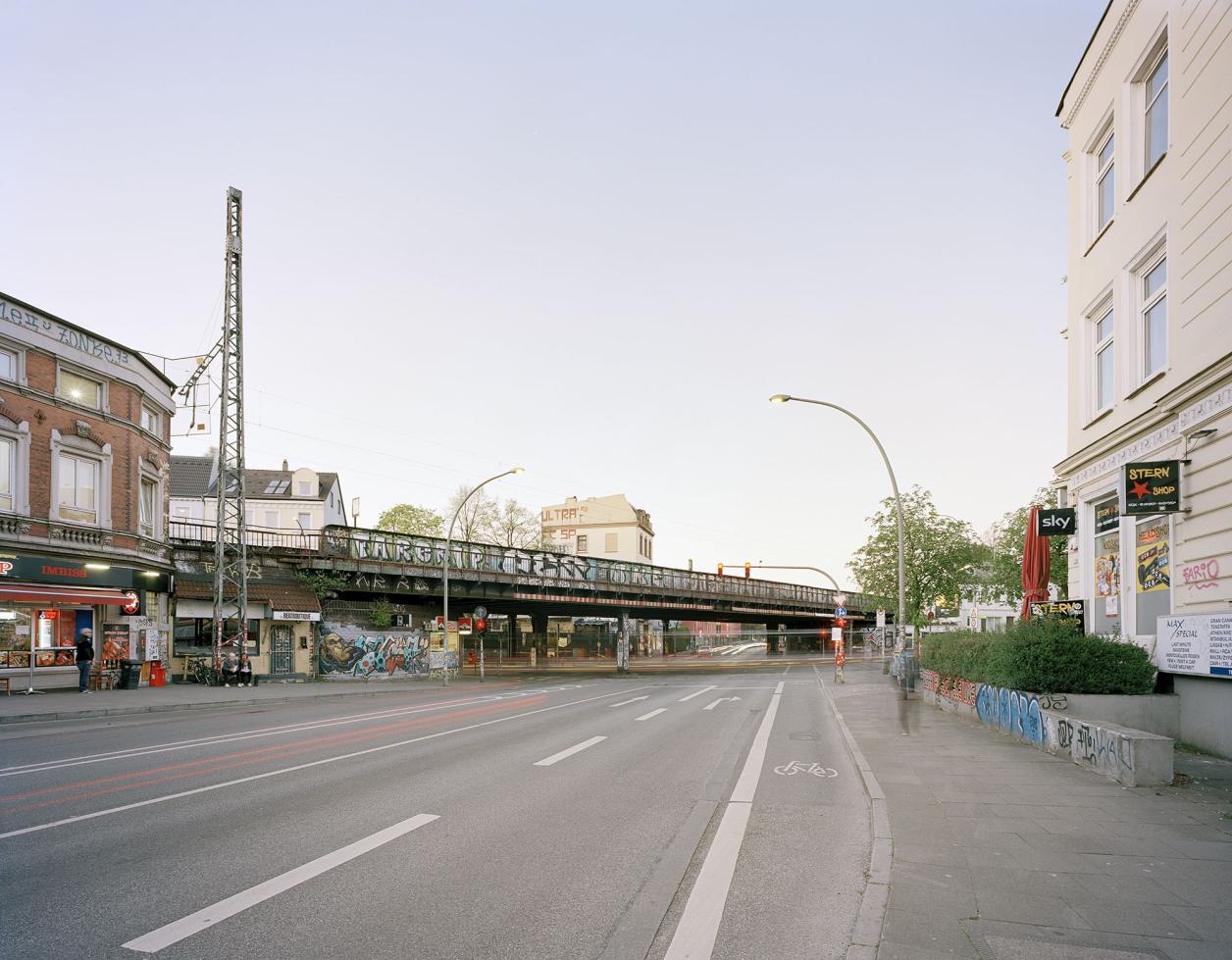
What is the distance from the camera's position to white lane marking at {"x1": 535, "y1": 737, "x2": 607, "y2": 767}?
37.4 ft

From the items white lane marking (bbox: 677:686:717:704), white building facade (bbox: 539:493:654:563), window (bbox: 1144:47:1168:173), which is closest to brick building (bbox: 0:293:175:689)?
white lane marking (bbox: 677:686:717:704)

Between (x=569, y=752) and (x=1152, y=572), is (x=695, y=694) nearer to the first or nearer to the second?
(x=569, y=752)

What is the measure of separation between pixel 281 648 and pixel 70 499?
11.2m

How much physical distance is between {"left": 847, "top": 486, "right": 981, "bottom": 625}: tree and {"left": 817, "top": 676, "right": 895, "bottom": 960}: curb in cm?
3262

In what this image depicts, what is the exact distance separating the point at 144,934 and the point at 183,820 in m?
3.08

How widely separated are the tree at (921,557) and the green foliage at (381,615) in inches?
890

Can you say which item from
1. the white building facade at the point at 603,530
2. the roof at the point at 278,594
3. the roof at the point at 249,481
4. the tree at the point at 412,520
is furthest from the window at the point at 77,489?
the white building facade at the point at 603,530

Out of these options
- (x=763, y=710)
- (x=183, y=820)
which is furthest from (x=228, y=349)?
(x=183, y=820)

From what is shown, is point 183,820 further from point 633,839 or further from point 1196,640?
point 1196,640

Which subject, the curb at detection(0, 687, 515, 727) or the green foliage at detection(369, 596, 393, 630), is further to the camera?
the green foliage at detection(369, 596, 393, 630)

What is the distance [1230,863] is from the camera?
598 cm

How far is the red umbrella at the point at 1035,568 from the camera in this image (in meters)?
17.5

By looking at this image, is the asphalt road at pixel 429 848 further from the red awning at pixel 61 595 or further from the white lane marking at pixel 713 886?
the red awning at pixel 61 595

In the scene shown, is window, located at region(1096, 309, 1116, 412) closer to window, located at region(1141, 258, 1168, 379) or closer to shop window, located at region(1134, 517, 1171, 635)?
window, located at region(1141, 258, 1168, 379)
